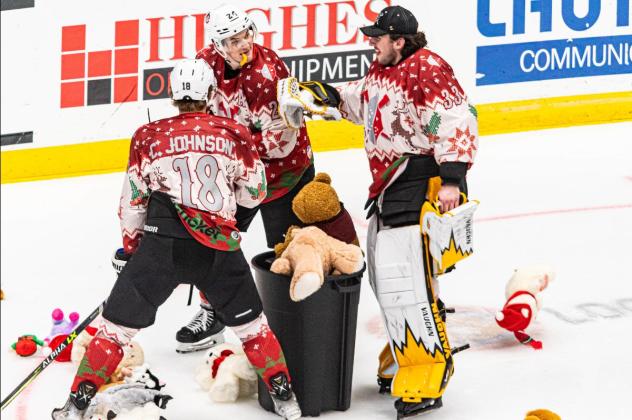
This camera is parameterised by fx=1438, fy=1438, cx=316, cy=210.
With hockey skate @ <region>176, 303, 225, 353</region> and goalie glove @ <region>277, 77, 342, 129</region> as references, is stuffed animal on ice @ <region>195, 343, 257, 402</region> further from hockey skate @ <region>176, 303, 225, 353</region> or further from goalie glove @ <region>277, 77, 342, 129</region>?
goalie glove @ <region>277, 77, 342, 129</region>

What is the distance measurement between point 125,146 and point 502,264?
6.32ft

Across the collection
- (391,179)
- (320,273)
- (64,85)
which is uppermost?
(64,85)

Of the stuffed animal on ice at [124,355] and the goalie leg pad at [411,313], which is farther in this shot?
the stuffed animal on ice at [124,355]

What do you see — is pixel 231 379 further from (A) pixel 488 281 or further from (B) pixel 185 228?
(A) pixel 488 281

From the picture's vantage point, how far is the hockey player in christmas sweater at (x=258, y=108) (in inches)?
184

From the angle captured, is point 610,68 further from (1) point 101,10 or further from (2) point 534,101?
(1) point 101,10

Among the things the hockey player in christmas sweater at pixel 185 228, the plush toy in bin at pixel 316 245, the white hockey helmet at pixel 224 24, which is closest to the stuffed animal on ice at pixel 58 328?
the hockey player in christmas sweater at pixel 185 228

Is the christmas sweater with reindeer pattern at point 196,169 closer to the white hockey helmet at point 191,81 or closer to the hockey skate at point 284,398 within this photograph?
the white hockey helmet at point 191,81

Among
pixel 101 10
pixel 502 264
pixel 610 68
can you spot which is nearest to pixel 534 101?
pixel 610 68

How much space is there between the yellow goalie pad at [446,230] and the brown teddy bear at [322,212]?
297 mm

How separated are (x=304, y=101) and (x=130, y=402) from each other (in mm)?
1090

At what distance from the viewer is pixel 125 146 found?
6.58 meters

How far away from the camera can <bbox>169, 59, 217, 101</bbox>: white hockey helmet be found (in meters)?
4.15

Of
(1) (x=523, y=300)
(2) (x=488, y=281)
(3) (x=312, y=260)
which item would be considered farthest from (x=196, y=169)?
(2) (x=488, y=281)
